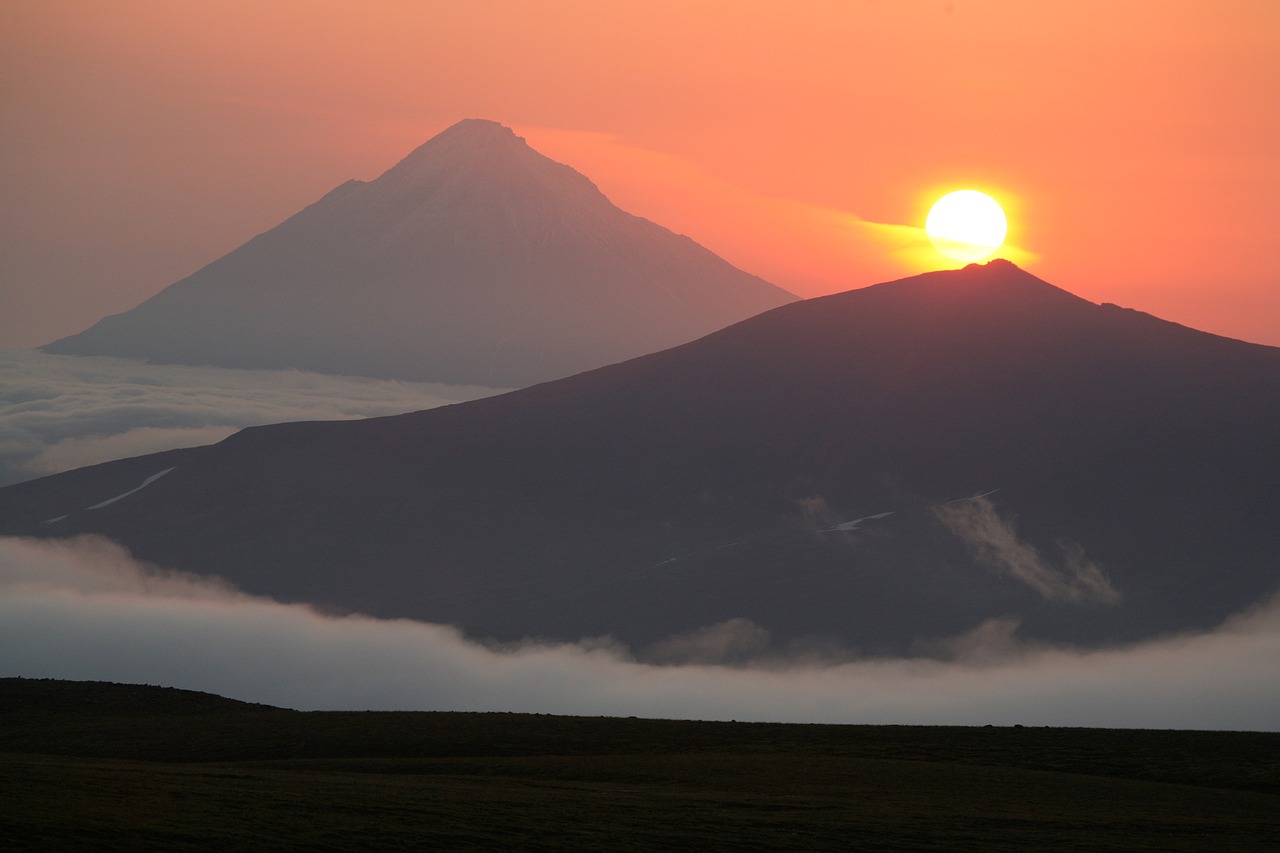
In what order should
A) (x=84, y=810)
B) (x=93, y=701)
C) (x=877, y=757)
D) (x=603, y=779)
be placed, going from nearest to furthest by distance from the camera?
1. (x=84, y=810)
2. (x=603, y=779)
3. (x=877, y=757)
4. (x=93, y=701)

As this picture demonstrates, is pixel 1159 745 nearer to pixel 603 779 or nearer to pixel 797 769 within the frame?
pixel 797 769

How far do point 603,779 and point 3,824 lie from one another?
88.8 ft

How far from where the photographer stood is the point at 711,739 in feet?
233

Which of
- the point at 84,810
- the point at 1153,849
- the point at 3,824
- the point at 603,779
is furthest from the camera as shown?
the point at 603,779

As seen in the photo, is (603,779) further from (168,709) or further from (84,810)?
(168,709)

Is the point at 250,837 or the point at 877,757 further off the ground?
the point at 877,757

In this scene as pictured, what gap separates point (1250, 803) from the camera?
183ft

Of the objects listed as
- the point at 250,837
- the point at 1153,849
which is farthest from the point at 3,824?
the point at 1153,849

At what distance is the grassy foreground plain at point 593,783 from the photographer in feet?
137

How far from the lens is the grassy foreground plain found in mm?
41625

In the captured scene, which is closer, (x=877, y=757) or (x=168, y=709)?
(x=877, y=757)

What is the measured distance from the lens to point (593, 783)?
57094 mm

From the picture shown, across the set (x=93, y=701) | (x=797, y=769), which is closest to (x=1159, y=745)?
(x=797, y=769)

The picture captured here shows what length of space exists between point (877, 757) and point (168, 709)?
43.9 meters
